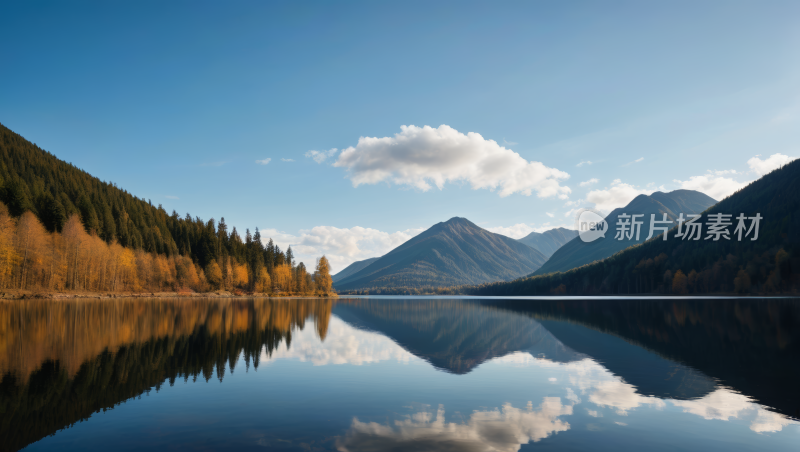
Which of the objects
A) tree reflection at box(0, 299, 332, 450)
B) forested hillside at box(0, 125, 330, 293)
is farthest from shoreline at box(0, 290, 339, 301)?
tree reflection at box(0, 299, 332, 450)

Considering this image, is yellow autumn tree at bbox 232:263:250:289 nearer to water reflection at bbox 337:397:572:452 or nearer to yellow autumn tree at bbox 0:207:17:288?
yellow autumn tree at bbox 0:207:17:288

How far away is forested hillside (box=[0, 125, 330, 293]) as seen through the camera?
92.9 metres

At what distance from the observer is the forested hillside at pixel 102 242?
9288cm

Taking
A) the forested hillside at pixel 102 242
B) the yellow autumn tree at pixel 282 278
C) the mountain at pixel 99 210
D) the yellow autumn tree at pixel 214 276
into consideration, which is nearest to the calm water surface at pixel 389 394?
the forested hillside at pixel 102 242

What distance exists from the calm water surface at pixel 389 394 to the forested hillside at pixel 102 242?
260ft

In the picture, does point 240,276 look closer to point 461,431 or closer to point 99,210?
point 99,210

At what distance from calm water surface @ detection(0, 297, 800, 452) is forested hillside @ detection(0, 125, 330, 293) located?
3116 inches

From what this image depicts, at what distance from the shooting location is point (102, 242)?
115 metres

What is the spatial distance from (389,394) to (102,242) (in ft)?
419

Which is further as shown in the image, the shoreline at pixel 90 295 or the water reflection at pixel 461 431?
the shoreline at pixel 90 295

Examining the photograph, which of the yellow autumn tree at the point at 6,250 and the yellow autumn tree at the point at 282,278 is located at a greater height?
the yellow autumn tree at the point at 6,250

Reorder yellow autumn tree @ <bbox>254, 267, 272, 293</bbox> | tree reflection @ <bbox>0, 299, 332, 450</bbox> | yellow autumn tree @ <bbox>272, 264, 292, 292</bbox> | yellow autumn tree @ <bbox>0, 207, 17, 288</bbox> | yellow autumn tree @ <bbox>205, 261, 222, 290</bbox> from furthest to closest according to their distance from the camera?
yellow autumn tree @ <bbox>272, 264, 292, 292</bbox>, yellow autumn tree @ <bbox>254, 267, 272, 293</bbox>, yellow autumn tree @ <bbox>205, 261, 222, 290</bbox>, yellow autumn tree @ <bbox>0, 207, 17, 288</bbox>, tree reflection @ <bbox>0, 299, 332, 450</bbox>

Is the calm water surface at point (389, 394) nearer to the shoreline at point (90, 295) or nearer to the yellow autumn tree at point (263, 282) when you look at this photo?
the shoreline at point (90, 295)

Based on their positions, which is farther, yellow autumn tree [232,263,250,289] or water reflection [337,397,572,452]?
yellow autumn tree [232,263,250,289]
